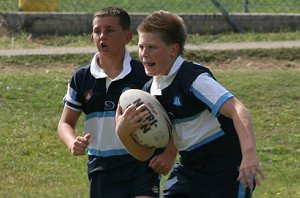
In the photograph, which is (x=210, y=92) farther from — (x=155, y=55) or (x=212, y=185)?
(x=212, y=185)

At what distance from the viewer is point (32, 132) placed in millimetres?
10102

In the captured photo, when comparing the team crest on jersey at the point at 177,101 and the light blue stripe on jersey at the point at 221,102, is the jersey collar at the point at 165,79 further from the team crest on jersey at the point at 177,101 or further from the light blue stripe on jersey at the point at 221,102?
the light blue stripe on jersey at the point at 221,102

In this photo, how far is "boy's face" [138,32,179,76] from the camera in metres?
5.68

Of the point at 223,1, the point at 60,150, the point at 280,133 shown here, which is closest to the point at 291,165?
the point at 280,133

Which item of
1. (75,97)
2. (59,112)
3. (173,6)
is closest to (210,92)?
(75,97)

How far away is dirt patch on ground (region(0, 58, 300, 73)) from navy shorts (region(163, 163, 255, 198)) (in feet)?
22.2

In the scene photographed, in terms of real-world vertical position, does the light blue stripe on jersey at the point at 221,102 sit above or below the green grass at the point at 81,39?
above

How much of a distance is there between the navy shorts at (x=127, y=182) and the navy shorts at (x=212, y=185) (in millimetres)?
409

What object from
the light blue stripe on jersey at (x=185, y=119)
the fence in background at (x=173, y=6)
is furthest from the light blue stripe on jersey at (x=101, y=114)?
the fence in background at (x=173, y=6)

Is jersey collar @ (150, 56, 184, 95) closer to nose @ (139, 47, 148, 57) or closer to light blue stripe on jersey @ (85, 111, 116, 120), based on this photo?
nose @ (139, 47, 148, 57)

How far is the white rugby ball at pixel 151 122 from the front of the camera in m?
5.62

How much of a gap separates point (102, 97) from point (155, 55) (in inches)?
27.5

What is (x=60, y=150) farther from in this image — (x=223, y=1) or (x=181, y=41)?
(x=223, y=1)

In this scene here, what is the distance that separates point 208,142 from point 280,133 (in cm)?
453
